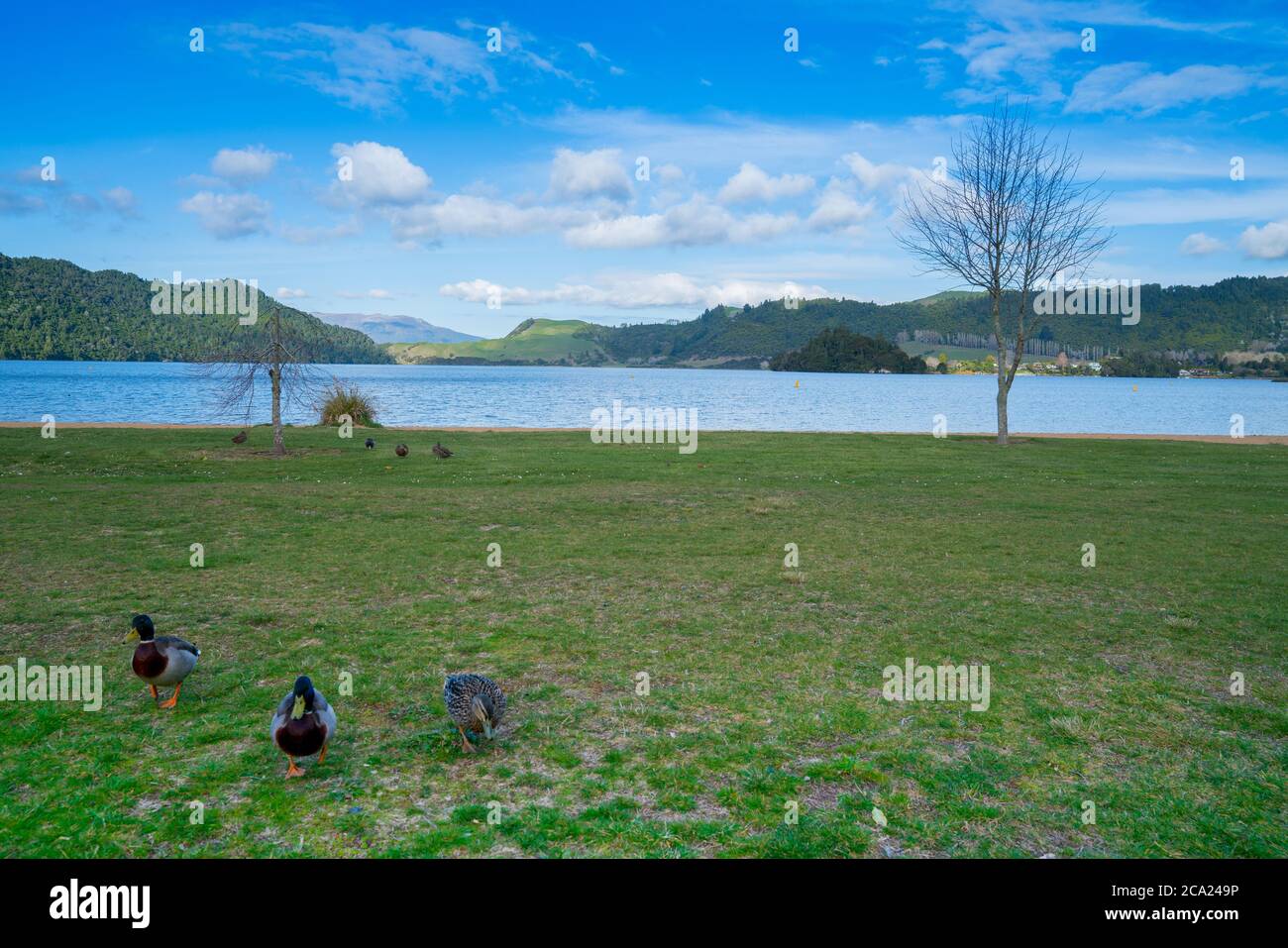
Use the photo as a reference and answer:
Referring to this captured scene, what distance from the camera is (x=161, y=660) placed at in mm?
6789

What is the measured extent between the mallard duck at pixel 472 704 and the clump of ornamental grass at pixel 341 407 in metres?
36.1

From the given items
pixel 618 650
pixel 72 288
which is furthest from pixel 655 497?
pixel 72 288

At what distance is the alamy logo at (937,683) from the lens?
7.45 metres

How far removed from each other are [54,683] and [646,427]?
135 feet

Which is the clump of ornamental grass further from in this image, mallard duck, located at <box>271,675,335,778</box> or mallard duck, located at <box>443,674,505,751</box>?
mallard duck, located at <box>271,675,335,778</box>

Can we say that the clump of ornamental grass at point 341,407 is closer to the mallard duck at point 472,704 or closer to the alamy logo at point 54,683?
the alamy logo at point 54,683

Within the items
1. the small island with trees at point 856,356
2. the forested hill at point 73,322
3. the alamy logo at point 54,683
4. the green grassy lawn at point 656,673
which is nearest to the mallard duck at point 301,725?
the green grassy lawn at point 656,673

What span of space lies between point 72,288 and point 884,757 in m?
214

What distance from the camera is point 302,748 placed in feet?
18.4

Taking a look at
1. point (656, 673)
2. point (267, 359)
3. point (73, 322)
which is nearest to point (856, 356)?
point (73, 322)

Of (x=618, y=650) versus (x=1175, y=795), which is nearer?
(x=1175, y=795)

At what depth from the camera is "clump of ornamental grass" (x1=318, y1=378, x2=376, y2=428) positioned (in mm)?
40500

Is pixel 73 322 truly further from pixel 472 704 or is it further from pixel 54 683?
pixel 472 704
